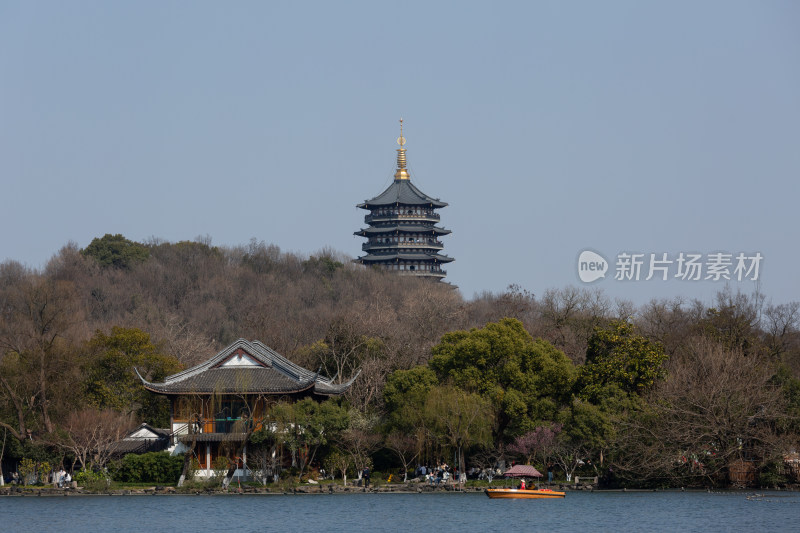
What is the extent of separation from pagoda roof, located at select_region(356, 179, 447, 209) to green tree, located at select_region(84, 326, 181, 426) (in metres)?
46.1

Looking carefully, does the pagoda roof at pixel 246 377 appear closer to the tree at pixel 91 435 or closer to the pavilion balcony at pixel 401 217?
the tree at pixel 91 435

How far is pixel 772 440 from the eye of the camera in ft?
113

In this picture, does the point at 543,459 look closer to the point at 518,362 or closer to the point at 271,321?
the point at 518,362

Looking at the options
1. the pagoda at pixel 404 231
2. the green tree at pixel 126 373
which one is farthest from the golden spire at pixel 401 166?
the green tree at pixel 126 373

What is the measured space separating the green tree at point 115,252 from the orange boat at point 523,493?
54409 mm

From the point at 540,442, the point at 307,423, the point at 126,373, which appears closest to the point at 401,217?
the point at 126,373

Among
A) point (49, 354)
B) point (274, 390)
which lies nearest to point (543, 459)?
point (274, 390)

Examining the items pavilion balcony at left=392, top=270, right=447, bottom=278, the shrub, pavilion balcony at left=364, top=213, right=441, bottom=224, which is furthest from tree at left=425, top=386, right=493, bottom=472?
pavilion balcony at left=364, top=213, right=441, bottom=224

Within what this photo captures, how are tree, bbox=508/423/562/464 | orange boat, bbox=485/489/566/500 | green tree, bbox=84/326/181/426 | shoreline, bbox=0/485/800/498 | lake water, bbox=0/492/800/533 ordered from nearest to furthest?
lake water, bbox=0/492/800/533 → orange boat, bbox=485/489/566/500 → shoreline, bbox=0/485/800/498 → tree, bbox=508/423/562/464 → green tree, bbox=84/326/181/426

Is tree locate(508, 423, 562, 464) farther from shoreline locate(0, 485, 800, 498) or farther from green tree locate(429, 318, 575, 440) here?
shoreline locate(0, 485, 800, 498)

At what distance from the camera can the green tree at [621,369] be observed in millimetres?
38125

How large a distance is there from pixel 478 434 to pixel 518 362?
295 centimetres

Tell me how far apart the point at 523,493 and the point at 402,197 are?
56.9 metres

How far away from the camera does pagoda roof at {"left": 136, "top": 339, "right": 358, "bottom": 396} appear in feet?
134
